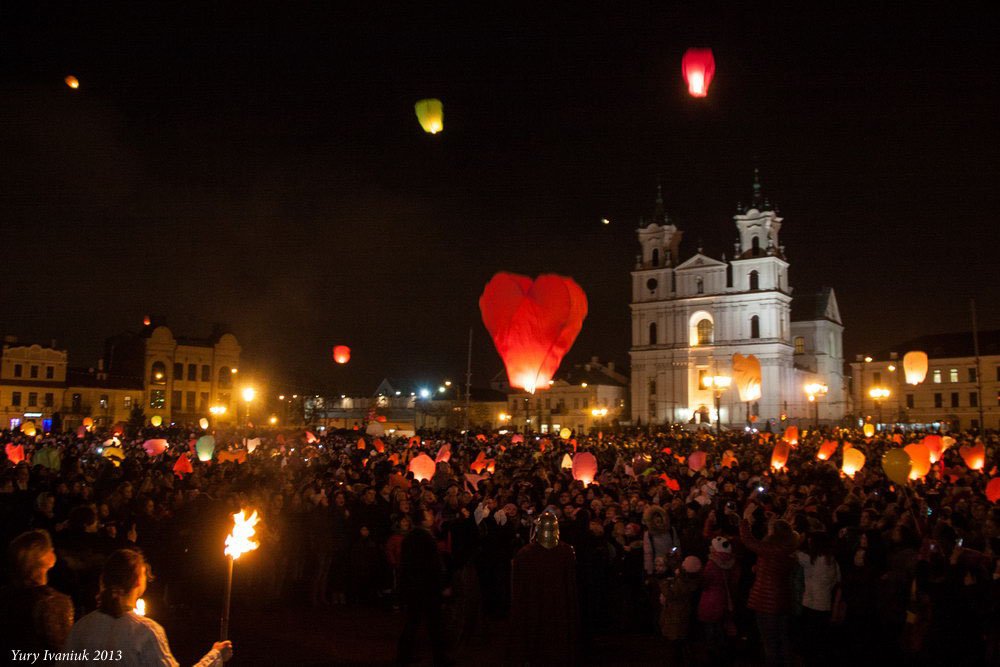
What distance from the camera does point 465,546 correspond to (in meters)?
8.76

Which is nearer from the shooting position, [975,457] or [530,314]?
[975,457]

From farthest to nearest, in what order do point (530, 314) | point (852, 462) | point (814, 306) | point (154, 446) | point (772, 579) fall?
point (814, 306)
point (154, 446)
point (530, 314)
point (852, 462)
point (772, 579)

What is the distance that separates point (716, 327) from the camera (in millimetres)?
70250

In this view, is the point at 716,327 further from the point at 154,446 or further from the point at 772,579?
the point at 772,579

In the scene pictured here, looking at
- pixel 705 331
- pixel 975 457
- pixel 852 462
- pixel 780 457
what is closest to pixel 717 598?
pixel 852 462

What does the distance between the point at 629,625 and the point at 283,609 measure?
4.25 metres

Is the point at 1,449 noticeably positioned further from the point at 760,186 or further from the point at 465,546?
Result: the point at 760,186

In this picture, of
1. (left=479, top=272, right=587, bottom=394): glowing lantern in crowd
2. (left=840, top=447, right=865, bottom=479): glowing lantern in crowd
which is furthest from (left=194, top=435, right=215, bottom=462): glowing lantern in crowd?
(left=840, top=447, right=865, bottom=479): glowing lantern in crowd

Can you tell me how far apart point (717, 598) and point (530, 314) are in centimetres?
1105

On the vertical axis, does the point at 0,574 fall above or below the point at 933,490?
below

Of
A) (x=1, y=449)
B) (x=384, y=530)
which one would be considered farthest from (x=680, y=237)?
(x=384, y=530)

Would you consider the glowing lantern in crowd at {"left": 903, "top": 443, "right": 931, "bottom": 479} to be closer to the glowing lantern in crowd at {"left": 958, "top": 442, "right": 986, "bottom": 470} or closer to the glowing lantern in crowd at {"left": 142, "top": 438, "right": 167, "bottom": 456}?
the glowing lantern in crowd at {"left": 958, "top": 442, "right": 986, "bottom": 470}

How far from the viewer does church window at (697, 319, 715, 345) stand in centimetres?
7144

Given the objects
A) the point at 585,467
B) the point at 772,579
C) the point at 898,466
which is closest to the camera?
the point at 772,579
